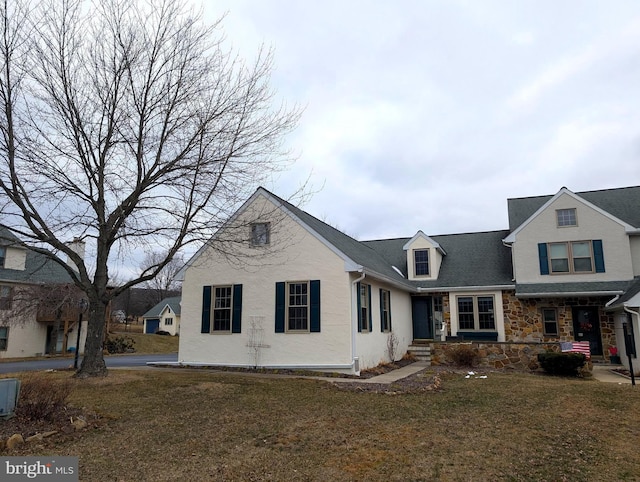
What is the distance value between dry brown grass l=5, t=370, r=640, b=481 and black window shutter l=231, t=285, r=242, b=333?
166 inches

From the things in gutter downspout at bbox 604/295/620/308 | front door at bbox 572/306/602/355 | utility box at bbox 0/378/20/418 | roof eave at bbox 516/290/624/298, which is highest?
roof eave at bbox 516/290/624/298

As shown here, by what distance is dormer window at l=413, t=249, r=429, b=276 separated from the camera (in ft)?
66.0

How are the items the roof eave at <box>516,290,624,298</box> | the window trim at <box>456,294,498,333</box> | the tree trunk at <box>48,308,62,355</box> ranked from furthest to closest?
the tree trunk at <box>48,308,62,355</box> < the window trim at <box>456,294,498,333</box> < the roof eave at <box>516,290,624,298</box>

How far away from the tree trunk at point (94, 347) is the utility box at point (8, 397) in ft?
16.0

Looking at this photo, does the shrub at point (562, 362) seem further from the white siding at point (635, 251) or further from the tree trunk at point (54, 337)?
the tree trunk at point (54, 337)

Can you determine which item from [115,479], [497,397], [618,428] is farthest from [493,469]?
[497,397]

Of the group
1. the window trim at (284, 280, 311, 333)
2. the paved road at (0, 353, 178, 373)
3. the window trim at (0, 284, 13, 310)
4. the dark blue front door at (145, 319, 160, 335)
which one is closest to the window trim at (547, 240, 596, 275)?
the window trim at (284, 280, 311, 333)

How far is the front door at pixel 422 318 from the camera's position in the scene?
19.6 metres

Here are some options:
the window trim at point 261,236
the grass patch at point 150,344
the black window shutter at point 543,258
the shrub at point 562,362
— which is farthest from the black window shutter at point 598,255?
the grass patch at point 150,344

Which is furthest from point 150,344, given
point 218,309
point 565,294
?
point 565,294

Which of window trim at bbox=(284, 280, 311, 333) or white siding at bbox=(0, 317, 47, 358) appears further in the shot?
white siding at bbox=(0, 317, 47, 358)

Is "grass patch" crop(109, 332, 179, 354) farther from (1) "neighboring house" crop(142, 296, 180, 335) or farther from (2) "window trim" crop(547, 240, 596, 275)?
(2) "window trim" crop(547, 240, 596, 275)

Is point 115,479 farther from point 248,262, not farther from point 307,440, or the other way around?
point 248,262

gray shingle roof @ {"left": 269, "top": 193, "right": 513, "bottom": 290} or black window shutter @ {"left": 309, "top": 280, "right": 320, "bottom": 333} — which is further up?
gray shingle roof @ {"left": 269, "top": 193, "right": 513, "bottom": 290}
